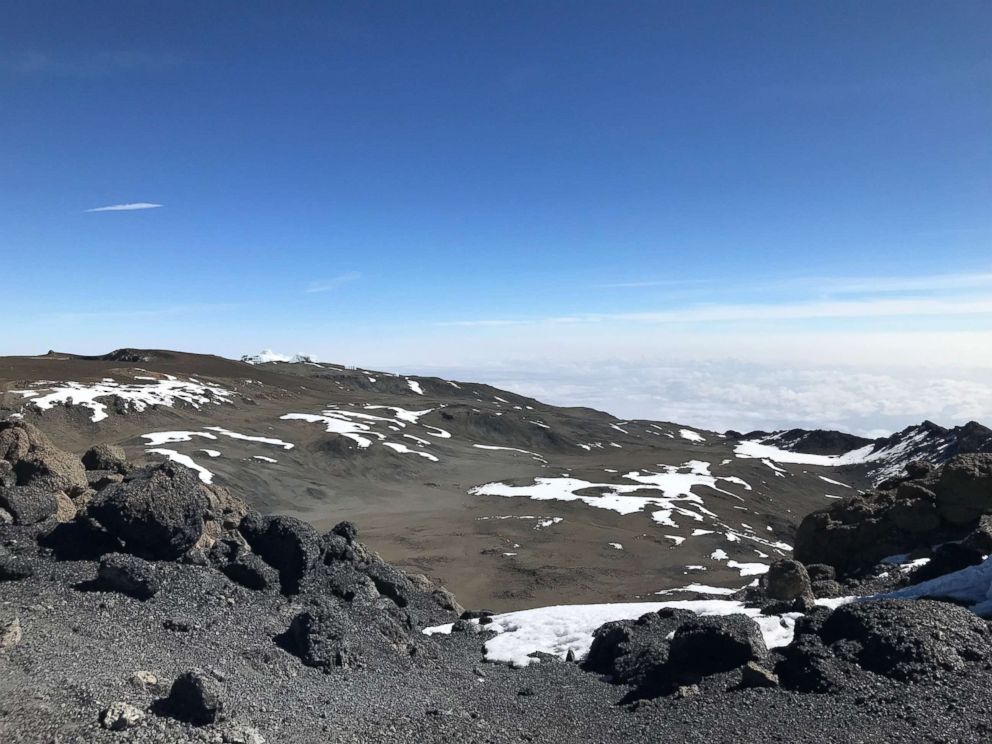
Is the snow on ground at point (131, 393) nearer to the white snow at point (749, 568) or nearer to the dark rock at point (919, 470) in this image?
the white snow at point (749, 568)

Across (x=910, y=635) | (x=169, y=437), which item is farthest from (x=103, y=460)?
(x=169, y=437)

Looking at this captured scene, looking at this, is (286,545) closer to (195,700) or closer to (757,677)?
(195,700)

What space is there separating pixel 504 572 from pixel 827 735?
3030 centimetres

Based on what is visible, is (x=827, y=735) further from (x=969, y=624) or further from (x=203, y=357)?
(x=203, y=357)

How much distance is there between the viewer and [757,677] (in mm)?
15328

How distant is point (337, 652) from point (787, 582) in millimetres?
15919

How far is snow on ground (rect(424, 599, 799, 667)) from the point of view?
1978 centimetres

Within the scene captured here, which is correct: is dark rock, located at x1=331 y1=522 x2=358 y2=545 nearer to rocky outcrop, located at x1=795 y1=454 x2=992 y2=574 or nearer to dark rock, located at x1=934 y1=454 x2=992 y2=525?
rocky outcrop, located at x1=795 y1=454 x2=992 y2=574

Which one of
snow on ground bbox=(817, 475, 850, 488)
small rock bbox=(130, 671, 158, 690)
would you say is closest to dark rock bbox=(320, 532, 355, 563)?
small rock bbox=(130, 671, 158, 690)

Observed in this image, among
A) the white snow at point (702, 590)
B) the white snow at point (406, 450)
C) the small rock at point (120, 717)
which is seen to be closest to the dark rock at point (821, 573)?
the white snow at point (702, 590)

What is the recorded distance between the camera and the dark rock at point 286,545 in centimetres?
2150

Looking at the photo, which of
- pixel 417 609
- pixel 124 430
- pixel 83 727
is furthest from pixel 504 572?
pixel 124 430

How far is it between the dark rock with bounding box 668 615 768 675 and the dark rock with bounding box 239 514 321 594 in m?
11.8

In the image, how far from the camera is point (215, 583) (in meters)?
18.9
